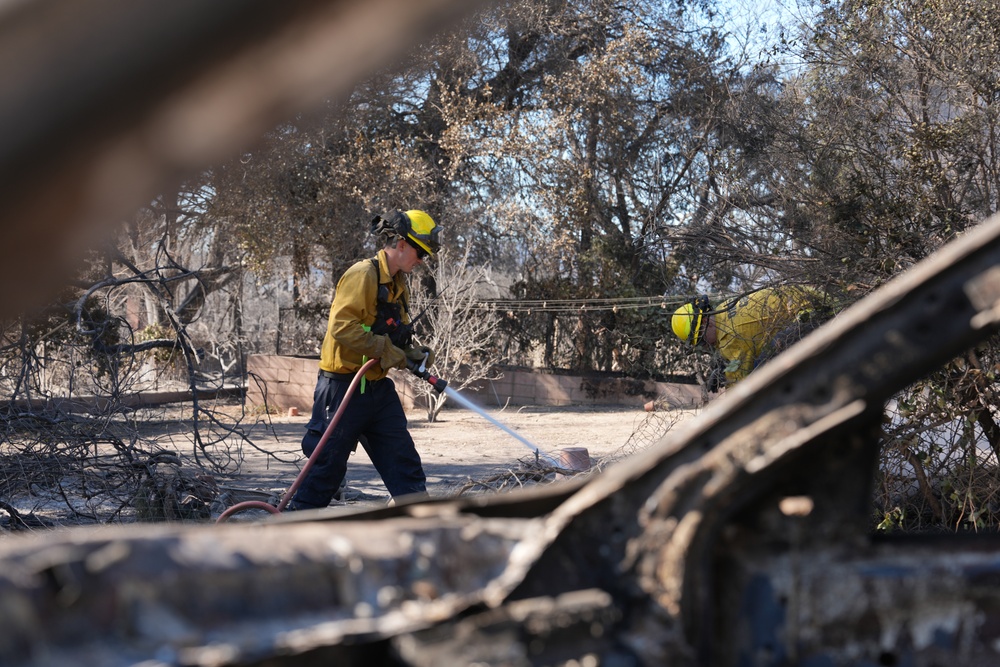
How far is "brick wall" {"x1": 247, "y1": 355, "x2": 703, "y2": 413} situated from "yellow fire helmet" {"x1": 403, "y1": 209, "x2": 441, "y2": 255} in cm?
883

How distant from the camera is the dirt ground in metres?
7.17

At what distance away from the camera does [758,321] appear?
6.43 m

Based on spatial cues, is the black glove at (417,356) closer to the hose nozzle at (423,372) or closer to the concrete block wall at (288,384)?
the hose nozzle at (423,372)

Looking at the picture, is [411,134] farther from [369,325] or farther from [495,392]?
[369,325]

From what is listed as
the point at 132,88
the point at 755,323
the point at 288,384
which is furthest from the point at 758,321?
the point at 288,384

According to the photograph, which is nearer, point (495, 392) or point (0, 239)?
point (0, 239)

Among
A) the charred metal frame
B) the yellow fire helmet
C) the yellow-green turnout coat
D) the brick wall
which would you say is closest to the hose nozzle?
the yellow fire helmet

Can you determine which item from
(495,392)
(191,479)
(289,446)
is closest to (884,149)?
(191,479)

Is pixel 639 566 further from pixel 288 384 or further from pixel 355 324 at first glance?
pixel 288 384

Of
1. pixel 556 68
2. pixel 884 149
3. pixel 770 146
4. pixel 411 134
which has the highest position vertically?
pixel 556 68

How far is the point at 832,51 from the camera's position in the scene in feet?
24.3

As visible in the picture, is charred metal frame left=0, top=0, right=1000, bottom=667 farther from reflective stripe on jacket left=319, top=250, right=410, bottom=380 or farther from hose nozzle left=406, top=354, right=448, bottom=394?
hose nozzle left=406, top=354, right=448, bottom=394

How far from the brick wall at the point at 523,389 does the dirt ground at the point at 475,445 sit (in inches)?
20.1

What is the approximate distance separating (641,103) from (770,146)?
8.84 metres
